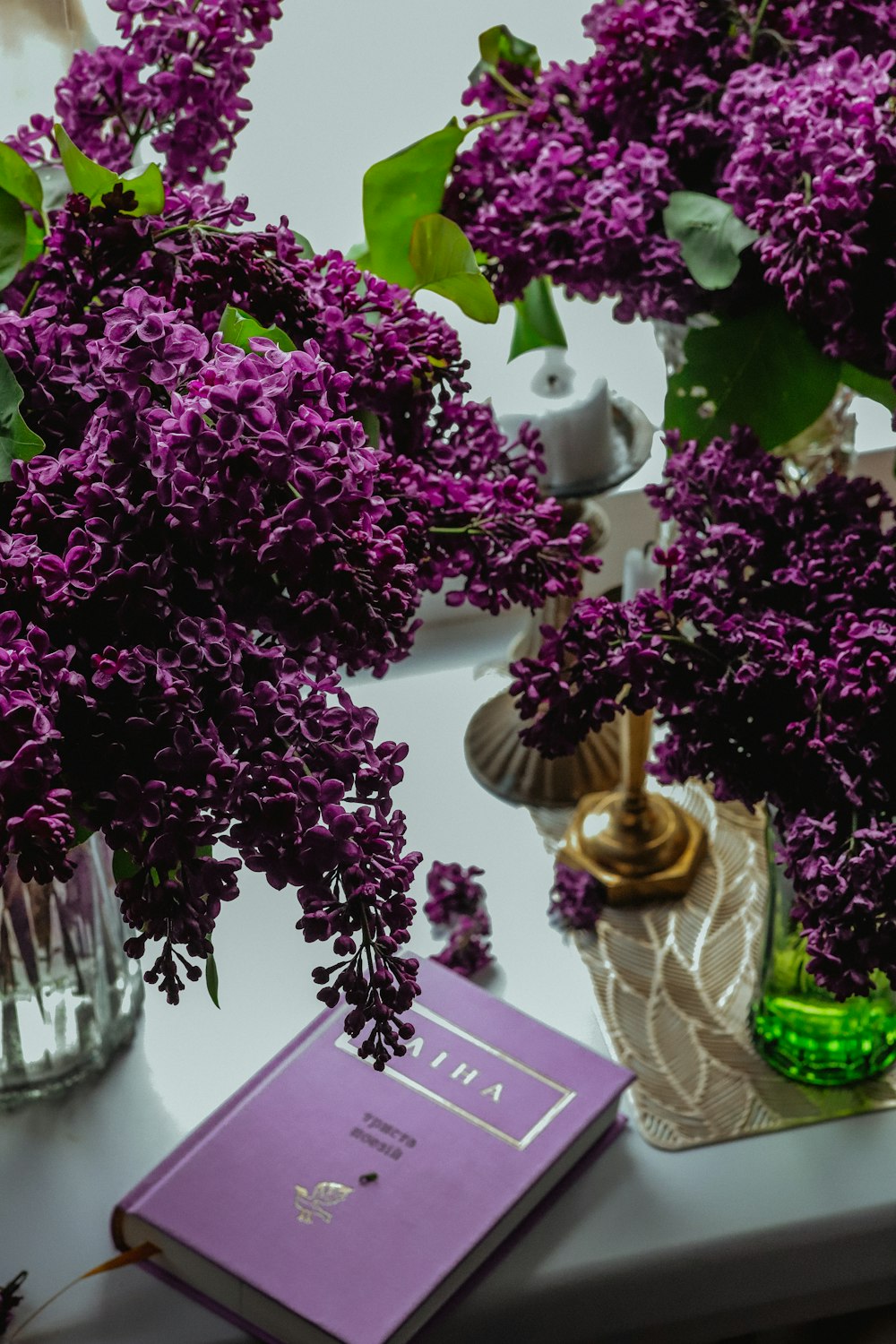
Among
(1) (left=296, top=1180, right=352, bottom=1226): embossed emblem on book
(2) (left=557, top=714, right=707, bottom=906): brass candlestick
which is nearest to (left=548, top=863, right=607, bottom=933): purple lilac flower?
(2) (left=557, top=714, right=707, bottom=906): brass candlestick

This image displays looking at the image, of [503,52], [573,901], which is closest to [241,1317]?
[573,901]

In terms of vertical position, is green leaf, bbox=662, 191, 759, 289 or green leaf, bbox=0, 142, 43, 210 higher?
green leaf, bbox=0, 142, 43, 210

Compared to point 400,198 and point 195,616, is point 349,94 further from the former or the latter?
point 195,616

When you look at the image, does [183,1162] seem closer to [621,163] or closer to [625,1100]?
[625,1100]

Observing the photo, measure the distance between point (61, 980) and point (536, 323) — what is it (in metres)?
0.46

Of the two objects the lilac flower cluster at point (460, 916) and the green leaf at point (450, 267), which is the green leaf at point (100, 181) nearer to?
the green leaf at point (450, 267)

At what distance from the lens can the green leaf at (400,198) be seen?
0.72m

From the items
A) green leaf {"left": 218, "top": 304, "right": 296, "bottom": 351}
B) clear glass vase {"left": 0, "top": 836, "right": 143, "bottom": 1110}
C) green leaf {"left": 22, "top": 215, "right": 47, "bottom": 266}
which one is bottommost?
clear glass vase {"left": 0, "top": 836, "right": 143, "bottom": 1110}

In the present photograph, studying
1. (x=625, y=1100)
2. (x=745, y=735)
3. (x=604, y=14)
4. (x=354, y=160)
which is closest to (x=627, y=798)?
(x=625, y=1100)

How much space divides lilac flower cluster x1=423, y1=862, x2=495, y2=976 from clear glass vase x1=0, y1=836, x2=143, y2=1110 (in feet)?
0.61

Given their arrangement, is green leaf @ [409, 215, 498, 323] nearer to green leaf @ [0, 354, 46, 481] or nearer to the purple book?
green leaf @ [0, 354, 46, 481]

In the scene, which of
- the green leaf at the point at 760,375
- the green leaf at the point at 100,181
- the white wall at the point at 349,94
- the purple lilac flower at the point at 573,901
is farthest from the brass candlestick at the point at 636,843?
the green leaf at the point at 100,181

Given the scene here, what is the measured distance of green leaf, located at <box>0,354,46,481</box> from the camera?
20.9 inches

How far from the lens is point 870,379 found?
0.73 m
